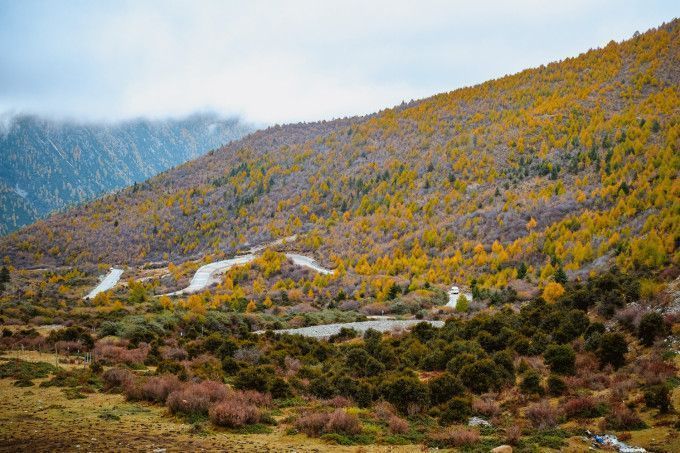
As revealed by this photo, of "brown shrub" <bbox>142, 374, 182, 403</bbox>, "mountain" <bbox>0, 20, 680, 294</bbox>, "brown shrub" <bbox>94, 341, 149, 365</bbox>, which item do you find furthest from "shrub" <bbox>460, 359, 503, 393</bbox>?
"mountain" <bbox>0, 20, 680, 294</bbox>

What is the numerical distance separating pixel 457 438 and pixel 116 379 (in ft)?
45.0

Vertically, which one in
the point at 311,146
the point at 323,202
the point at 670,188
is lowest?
the point at 670,188

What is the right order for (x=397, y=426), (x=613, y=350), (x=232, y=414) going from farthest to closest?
1. (x=613, y=350)
2. (x=397, y=426)
3. (x=232, y=414)

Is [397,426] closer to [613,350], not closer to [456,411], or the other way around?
[456,411]

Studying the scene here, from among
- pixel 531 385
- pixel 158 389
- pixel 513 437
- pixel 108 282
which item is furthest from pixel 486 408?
pixel 108 282

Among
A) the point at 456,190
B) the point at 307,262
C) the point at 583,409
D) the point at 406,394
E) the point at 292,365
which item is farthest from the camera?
the point at 456,190

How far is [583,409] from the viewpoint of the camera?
15.0 metres

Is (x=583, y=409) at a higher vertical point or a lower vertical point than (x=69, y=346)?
lower

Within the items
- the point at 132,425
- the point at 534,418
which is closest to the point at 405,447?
the point at 534,418

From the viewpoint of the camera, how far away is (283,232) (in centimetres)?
12294

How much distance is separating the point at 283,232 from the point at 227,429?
10927cm

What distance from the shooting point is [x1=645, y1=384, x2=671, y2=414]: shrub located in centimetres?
1350

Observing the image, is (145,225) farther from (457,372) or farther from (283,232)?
(457,372)

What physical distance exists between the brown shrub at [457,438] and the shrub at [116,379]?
12078 mm
